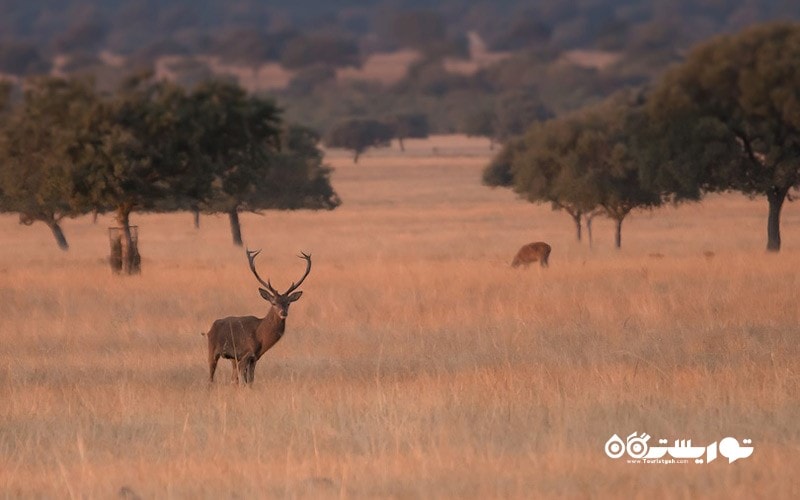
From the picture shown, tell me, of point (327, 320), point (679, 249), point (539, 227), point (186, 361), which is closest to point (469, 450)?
point (186, 361)

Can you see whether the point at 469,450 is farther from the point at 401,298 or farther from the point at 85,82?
the point at 85,82

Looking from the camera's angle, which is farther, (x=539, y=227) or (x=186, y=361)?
(x=539, y=227)

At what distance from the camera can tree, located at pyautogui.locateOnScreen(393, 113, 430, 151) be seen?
146 meters

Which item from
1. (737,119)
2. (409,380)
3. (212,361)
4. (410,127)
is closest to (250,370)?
(212,361)

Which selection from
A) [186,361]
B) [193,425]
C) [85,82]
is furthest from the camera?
[85,82]

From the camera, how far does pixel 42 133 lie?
99.6 feet

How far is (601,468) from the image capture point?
29.0ft

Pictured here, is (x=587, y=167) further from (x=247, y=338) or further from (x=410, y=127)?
(x=410, y=127)

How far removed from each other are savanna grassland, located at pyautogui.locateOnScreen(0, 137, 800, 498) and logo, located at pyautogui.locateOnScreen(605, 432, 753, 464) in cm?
20

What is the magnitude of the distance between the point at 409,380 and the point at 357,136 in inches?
4592

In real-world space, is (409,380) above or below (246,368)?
below

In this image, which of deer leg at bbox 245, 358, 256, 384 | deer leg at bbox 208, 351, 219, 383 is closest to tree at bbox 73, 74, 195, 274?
deer leg at bbox 208, 351, 219, 383

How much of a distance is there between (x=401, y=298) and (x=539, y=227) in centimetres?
3213

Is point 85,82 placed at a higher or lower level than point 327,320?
higher
